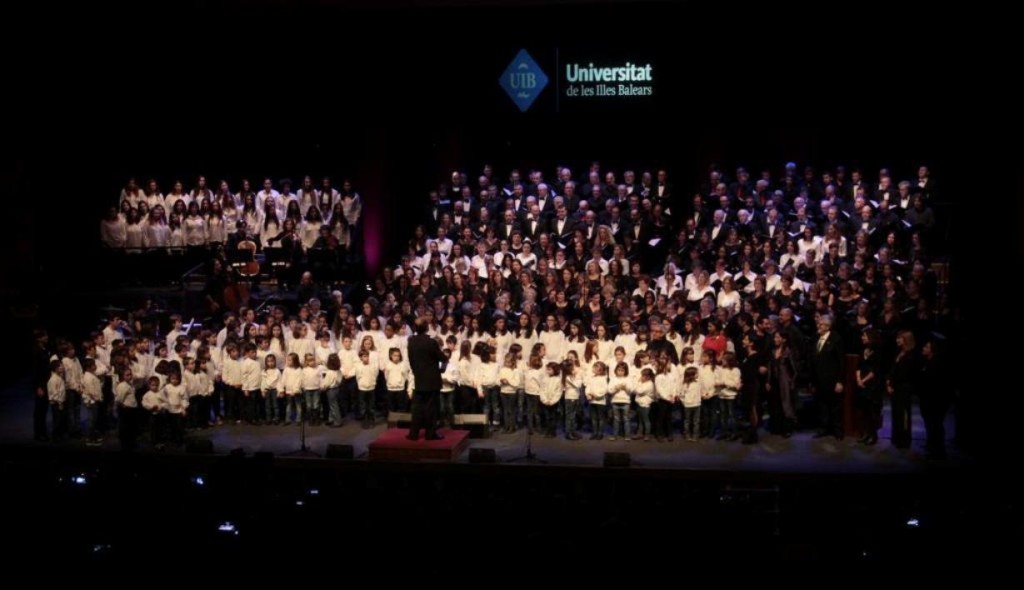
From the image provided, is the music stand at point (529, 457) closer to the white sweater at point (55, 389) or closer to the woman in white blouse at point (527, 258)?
the woman in white blouse at point (527, 258)

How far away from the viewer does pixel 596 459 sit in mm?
13547

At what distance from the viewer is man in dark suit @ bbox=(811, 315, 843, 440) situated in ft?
46.0

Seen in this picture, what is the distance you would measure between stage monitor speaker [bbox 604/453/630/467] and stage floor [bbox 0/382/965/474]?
15 centimetres

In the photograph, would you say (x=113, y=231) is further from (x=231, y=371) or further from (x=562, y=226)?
(x=562, y=226)

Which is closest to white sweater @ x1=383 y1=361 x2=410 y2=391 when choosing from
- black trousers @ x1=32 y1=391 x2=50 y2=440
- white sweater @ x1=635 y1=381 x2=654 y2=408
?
white sweater @ x1=635 y1=381 x2=654 y2=408

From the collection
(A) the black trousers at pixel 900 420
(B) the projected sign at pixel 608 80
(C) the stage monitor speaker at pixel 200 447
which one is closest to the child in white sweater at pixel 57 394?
(C) the stage monitor speaker at pixel 200 447

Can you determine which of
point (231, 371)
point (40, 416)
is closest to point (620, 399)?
point (231, 371)

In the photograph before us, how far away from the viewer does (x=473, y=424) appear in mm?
14570

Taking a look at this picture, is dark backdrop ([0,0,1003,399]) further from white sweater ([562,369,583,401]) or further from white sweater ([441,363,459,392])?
A: white sweater ([562,369,583,401])

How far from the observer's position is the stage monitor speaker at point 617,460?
43.0ft

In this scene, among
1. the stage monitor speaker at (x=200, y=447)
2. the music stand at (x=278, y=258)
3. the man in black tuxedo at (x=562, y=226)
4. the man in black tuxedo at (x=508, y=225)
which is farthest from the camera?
the music stand at (x=278, y=258)

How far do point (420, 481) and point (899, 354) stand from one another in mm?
5530

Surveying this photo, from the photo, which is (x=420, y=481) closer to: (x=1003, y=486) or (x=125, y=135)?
(x=1003, y=486)

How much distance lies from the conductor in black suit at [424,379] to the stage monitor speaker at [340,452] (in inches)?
27.0
